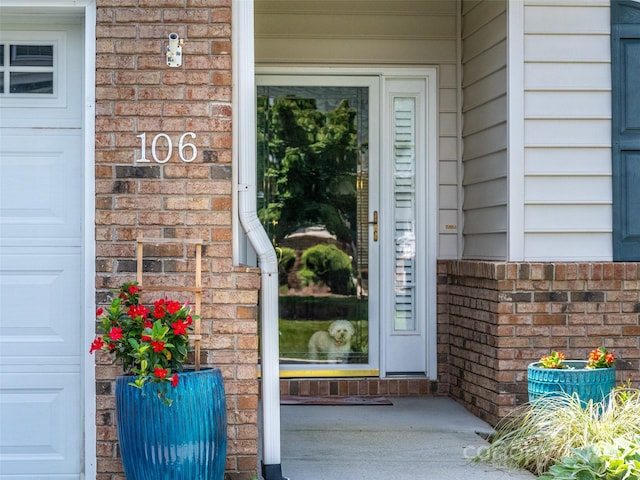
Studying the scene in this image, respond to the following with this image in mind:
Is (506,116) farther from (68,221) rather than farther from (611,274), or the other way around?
(68,221)

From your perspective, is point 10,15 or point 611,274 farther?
point 611,274

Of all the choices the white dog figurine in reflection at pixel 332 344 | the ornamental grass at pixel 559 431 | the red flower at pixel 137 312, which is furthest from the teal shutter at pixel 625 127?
the red flower at pixel 137 312

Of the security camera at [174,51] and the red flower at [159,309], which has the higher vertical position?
the security camera at [174,51]

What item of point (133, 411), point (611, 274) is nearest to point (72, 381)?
point (133, 411)

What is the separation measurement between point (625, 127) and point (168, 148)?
2.63 m

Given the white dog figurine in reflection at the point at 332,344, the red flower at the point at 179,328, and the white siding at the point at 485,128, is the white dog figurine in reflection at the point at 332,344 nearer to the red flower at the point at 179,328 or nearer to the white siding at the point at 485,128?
the white siding at the point at 485,128

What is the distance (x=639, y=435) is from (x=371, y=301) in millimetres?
2549

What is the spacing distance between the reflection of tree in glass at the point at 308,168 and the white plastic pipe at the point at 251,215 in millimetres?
2107

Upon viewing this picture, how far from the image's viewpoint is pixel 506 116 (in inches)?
192

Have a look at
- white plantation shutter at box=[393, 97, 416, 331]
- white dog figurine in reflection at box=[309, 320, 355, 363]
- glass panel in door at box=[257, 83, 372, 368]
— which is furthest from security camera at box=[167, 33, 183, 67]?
white dog figurine in reflection at box=[309, 320, 355, 363]

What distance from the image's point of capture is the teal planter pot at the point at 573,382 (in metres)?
4.36

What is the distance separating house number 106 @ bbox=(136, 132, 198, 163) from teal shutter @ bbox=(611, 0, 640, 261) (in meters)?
2.45

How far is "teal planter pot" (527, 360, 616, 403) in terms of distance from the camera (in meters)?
4.36

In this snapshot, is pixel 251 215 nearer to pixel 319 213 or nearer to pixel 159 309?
pixel 159 309
